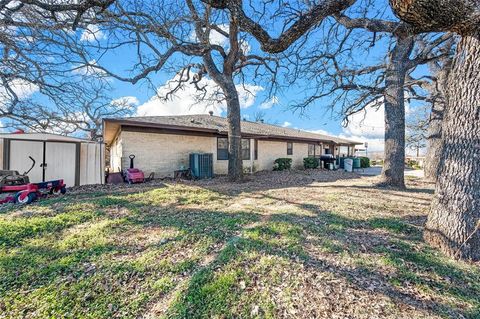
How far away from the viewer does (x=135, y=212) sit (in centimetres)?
486

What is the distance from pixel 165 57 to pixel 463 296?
30.0 ft

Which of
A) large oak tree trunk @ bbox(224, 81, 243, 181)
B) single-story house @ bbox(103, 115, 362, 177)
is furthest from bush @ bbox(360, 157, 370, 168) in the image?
large oak tree trunk @ bbox(224, 81, 243, 181)

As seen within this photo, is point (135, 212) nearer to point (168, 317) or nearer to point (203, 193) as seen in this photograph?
point (203, 193)

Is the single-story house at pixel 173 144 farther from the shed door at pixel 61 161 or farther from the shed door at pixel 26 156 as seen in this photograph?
the shed door at pixel 26 156

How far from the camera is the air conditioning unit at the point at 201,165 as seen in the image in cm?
1070

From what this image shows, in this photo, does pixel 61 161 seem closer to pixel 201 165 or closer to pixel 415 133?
pixel 201 165

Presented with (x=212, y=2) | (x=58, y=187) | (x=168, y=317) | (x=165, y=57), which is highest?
(x=165, y=57)

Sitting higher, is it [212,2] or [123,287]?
[212,2]

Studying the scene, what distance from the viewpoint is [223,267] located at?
105 inches

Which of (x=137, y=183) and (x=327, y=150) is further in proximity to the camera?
(x=327, y=150)

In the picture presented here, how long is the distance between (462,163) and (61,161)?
1111 centimetres

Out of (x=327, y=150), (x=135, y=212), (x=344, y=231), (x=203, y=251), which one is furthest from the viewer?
(x=327, y=150)

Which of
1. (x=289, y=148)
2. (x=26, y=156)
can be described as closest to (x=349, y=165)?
(x=289, y=148)

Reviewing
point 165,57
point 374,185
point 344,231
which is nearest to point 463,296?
point 344,231
